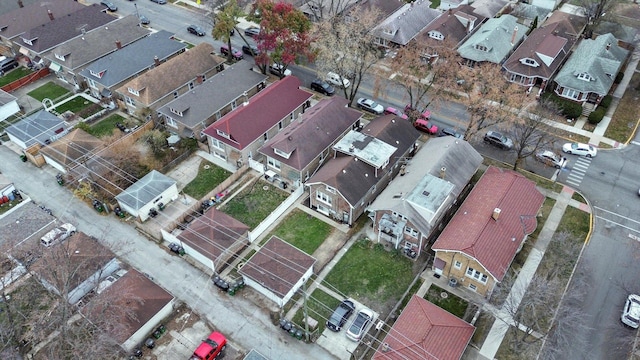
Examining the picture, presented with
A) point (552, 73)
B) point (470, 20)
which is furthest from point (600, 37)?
point (470, 20)

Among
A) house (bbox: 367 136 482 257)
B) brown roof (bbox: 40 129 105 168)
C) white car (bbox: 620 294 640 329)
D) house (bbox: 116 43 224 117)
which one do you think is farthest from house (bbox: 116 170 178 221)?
white car (bbox: 620 294 640 329)

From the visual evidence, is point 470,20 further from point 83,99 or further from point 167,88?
point 83,99

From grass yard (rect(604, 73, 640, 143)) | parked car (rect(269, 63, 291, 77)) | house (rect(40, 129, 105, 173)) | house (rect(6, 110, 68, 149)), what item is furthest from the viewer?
parked car (rect(269, 63, 291, 77))

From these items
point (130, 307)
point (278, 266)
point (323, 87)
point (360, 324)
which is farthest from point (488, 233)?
point (323, 87)

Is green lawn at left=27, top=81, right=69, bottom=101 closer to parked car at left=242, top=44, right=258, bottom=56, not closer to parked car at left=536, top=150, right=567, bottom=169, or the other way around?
parked car at left=242, top=44, right=258, bottom=56

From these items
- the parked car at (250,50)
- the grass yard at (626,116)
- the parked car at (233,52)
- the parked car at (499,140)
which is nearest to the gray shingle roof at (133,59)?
the parked car at (233,52)

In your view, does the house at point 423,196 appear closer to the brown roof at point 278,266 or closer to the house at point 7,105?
the brown roof at point 278,266
